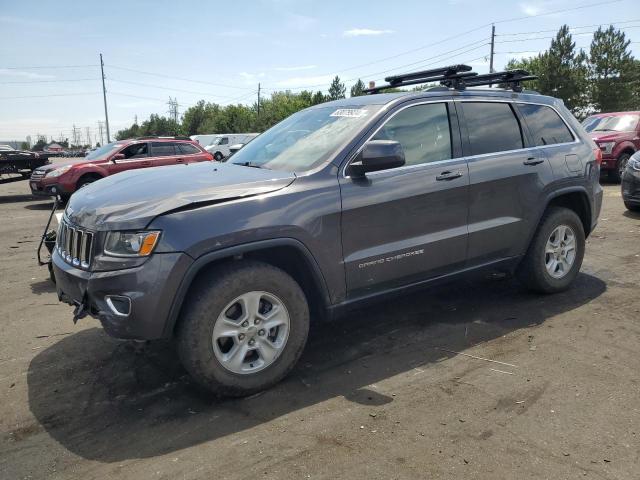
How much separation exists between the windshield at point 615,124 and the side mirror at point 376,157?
13.1 m

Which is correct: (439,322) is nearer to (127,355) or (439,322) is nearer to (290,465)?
(290,465)

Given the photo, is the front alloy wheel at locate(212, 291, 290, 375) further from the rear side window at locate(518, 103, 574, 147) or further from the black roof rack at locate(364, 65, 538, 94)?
the rear side window at locate(518, 103, 574, 147)

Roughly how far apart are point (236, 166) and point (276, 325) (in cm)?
135

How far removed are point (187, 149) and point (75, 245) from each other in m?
11.7

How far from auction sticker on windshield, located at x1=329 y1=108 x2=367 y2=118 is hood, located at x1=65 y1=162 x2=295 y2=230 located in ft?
2.63

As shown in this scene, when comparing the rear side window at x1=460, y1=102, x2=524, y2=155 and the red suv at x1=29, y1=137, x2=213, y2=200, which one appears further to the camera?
the red suv at x1=29, y1=137, x2=213, y2=200

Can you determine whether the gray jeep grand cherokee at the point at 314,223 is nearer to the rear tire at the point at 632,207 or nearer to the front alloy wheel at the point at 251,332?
the front alloy wheel at the point at 251,332

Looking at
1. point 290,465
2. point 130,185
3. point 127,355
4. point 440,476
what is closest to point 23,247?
point 127,355

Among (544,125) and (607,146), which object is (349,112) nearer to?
(544,125)

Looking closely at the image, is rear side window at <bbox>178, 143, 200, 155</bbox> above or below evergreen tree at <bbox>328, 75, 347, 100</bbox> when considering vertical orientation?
below

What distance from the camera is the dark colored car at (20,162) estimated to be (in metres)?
14.5

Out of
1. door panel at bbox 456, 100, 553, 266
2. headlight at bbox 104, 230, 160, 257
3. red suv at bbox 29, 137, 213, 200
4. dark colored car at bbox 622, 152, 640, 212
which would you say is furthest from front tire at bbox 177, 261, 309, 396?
red suv at bbox 29, 137, 213, 200

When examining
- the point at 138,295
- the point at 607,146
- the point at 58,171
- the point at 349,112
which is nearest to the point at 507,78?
the point at 349,112

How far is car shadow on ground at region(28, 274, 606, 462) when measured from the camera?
2969 mm
